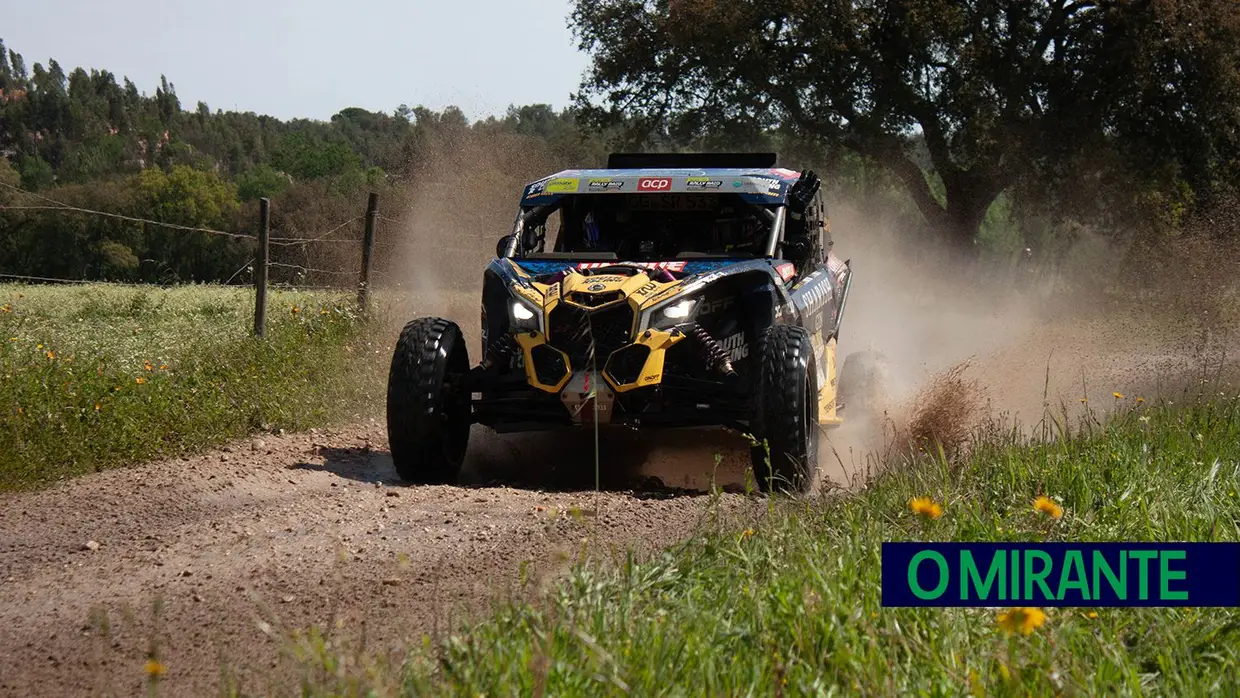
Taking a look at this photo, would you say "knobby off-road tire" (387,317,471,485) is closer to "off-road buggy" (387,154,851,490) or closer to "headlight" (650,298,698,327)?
"off-road buggy" (387,154,851,490)

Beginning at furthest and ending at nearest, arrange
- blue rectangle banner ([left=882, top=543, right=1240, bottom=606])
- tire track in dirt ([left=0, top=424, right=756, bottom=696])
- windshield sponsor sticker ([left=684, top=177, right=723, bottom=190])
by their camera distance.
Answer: windshield sponsor sticker ([left=684, top=177, right=723, bottom=190]) < tire track in dirt ([left=0, top=424, right=756, bottom=696]) < blue rectangle banner ([left=882, top=543, right=1240, bottom=606])

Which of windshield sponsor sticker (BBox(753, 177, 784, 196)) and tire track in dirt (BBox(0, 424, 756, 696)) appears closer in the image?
tire track in dirt (BBox(0, 424, 756, 696))

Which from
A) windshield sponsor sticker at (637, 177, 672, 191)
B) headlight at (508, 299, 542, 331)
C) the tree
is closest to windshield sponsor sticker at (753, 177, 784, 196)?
windshield sponsor sticker at (637, 177, 672, 191)

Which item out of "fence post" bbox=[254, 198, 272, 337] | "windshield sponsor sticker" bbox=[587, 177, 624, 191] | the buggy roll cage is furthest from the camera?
"fence post" bbox=[254, 198, 272, 337]

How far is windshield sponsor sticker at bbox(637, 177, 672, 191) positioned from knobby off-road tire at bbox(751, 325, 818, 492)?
196 cm

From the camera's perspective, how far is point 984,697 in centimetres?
328

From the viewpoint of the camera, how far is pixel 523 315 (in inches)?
312

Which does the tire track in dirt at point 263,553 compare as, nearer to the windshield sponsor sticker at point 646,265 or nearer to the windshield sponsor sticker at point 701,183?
the windshield sponsor sticker at point 646,265

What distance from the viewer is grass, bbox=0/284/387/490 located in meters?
8.36

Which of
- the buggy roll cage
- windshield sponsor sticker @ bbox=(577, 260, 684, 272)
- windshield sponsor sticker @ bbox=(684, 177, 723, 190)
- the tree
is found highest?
the tree

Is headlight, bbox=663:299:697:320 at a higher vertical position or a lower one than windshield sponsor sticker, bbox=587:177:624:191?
lower

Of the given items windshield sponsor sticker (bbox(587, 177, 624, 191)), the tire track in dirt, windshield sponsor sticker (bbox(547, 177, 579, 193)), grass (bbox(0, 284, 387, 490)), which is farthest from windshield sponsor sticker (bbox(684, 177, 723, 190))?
grass (bbox(0, 284, 387, 490))

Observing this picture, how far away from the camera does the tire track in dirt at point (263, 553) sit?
4.35 metres

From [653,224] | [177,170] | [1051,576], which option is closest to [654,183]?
[653,224]
